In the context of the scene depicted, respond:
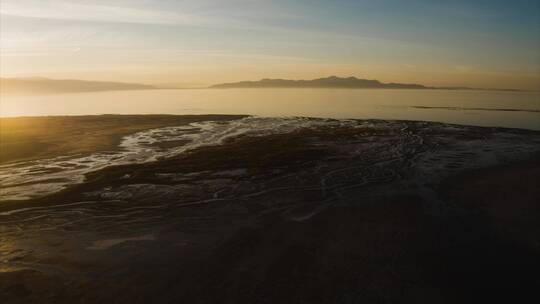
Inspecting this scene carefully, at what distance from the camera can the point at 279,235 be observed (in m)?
11.1

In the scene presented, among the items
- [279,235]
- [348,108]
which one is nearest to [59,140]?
[279,235]

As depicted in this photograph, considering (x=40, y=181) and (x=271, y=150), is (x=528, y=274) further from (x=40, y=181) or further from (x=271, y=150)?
(x=40, y=181)

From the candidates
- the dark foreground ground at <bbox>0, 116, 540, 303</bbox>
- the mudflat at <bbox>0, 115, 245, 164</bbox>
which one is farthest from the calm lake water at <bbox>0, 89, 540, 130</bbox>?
the dark foreground ground at <bbox>0, 116, 540, 303</bbox>

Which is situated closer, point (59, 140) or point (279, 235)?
point (279, 235)

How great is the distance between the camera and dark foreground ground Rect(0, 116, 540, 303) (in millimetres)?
8242

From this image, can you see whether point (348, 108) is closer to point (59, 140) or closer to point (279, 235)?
point (59, 140)

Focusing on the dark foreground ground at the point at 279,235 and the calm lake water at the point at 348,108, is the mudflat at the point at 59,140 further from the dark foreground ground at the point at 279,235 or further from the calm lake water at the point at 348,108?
the calm lake water at the point at 348,108

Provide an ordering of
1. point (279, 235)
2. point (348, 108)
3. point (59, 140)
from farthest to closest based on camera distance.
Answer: point (348, 108) < point (59, 140) < point (279, 235)

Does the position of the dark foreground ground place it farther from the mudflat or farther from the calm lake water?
the calm lake water

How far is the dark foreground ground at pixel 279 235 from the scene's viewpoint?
824 centimetres

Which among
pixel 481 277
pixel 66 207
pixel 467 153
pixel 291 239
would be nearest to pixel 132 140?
pixel 66 207

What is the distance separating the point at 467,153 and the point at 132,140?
77.6ft

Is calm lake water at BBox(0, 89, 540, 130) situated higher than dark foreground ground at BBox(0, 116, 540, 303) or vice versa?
calm lake water at BBox(0, 89, 540, 130)

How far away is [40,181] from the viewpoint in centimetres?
1664
